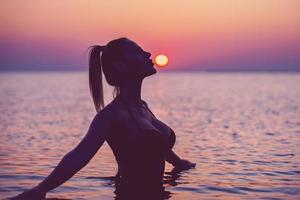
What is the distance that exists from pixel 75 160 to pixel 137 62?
4.33ft

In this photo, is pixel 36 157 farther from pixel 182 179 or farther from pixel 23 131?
pixel 23 131

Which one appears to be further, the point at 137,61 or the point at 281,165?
the point at 281,165

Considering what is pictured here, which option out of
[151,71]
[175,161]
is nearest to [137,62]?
[151,71]

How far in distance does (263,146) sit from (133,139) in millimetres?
12691

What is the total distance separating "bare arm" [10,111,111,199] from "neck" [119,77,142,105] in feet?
1.58

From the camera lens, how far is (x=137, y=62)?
5328mm

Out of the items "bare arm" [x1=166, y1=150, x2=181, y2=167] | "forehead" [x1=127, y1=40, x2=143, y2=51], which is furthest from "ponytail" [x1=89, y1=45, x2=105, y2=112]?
"bare arm" [x1=166, y1=150, x2=181, y2=167]

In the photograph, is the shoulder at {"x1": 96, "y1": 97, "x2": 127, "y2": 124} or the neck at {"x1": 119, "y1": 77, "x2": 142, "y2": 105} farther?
the neck at {"x1": 119, "y1": 77, "x2": 142, "y2": 105}

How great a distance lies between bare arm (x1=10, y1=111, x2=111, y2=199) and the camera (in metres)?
4.68

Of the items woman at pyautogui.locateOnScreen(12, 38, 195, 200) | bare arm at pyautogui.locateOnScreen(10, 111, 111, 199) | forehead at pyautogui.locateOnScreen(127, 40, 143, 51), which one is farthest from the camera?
forehead at pyautogui.locateOnScreen(127, 40, 143, 51)

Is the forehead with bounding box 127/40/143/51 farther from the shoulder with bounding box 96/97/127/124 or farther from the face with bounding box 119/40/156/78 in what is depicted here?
the shoulder with bounding box 96/97/127/124

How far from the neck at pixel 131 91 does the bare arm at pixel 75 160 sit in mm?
480

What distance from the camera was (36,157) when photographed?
13.8 m

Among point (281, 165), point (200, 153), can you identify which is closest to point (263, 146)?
point (200, 153)
